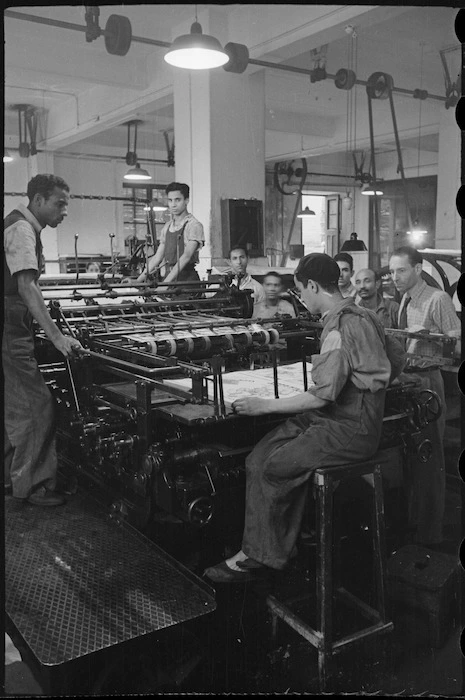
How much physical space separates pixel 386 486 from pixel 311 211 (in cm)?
164

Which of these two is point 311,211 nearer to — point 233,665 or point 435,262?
point 435,262

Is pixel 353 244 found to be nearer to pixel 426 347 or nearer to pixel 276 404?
pixel 426 347

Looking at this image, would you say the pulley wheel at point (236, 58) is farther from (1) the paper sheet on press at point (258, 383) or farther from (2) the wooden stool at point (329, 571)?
(2) the wooden stool at point (329, 571)

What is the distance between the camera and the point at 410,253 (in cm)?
326

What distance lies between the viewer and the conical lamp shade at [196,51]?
10.3ft

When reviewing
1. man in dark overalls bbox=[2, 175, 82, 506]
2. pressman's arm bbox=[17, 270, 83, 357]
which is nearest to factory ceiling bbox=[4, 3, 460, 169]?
man in dark overalls bbox=[2, 175, 82, 506]

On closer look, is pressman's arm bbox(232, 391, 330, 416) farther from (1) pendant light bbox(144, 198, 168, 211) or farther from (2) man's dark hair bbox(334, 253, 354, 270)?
(1) pendant light bbox(144, 198, 168, 211)

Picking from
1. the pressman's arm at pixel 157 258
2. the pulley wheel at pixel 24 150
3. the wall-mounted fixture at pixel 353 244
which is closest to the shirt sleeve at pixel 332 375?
the wall-mounted fixture at pixel 353 244

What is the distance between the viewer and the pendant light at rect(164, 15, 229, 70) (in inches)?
123

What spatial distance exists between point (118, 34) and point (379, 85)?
1.46 m

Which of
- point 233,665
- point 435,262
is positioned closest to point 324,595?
point 233,665

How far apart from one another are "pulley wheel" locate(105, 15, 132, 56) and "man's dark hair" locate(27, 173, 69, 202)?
0.79 m

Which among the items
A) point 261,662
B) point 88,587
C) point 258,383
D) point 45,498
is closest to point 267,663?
point 261,662

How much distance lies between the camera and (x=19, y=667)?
7.13 ft
